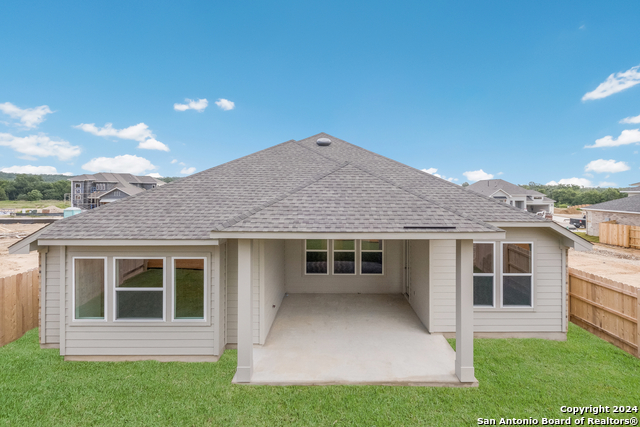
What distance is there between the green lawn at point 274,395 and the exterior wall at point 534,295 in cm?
92

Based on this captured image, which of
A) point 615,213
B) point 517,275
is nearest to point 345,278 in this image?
point 517,275

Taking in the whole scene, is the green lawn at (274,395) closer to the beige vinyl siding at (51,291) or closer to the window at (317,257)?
the beige vinyl siding at (51,291)

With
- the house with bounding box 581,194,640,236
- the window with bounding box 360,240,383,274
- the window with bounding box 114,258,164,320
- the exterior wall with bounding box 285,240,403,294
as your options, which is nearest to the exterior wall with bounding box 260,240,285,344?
the exterior wall with bounding box 285,240,403,294

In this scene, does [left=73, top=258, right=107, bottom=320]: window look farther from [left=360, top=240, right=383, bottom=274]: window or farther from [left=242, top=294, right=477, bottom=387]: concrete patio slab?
[left=360, top=240, right=383, bottom=274]: window

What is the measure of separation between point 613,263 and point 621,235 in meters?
7.33

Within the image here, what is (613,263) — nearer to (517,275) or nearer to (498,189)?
(517,275)

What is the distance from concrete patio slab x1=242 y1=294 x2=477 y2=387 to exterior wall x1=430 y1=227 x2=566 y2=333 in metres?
0.83

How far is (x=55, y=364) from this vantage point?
5.26m

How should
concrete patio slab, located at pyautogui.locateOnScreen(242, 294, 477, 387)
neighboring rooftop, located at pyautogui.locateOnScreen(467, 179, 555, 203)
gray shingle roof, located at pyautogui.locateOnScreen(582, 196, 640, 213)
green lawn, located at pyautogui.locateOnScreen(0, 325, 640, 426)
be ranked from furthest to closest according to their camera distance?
neighboring rooftop, located at pyautogui.locateOnScreen(467, 179, 555, 203), gray shingle roof, located at pyautogui.locateOnScreen(582, 196, 640, 213), concrete patio slab, located at pyautogui.locateOnScreen(242, 294, 477, 387), green lawn, located at pyautogui.locateOnScreen(0, 325, 640, 426)

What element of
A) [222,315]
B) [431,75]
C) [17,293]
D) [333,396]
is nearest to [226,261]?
[222,315]

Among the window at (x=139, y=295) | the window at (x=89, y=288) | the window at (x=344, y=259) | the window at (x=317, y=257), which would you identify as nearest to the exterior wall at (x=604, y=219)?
the window at (x=344, y=259)

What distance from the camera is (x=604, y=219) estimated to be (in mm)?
24266

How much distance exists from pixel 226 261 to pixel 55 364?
3639 millimetres

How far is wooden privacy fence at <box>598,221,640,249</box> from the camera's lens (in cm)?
1931
